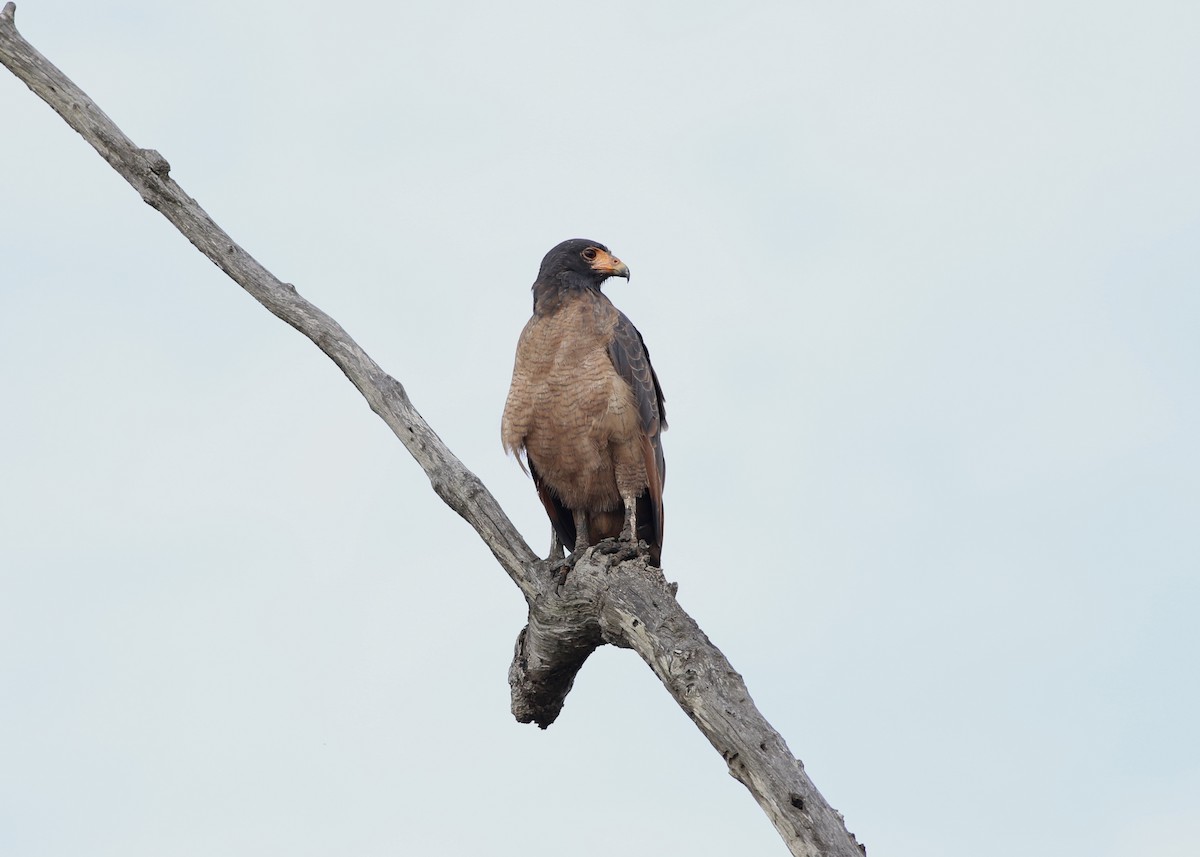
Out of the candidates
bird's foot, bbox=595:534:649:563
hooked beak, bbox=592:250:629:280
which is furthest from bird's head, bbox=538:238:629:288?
bird's foot, bbox=595:534:649:563

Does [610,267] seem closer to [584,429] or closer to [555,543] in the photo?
[584,429]

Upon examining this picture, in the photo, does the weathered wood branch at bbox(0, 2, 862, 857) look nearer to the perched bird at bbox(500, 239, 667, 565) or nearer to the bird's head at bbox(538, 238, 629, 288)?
the perched bird at bbox(500, 239, 667, 565)

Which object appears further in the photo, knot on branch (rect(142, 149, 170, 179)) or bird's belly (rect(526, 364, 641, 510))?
bird's belly (rect(526, 364, 641, 510))

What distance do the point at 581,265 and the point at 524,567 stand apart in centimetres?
212

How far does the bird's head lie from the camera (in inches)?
322

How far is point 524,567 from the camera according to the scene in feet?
23.8

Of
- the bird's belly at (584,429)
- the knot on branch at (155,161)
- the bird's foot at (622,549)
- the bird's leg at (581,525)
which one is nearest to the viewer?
the bird's foot at (622,549)

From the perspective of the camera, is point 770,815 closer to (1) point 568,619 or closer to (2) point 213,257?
(1) point 568,619

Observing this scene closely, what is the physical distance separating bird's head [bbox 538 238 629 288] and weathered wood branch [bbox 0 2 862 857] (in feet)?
4.74

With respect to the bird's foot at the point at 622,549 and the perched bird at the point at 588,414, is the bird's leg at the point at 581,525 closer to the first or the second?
the perched bird at the point at 588,414

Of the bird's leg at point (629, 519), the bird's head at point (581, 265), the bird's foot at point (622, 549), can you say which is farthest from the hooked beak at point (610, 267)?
the bird's foot at point (622, 549)

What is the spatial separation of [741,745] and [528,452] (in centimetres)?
283

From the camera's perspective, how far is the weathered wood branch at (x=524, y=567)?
6020mm

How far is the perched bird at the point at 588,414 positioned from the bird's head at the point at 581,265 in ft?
0.03
